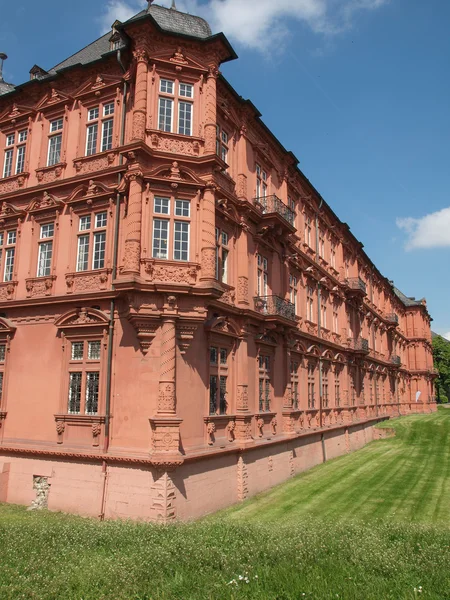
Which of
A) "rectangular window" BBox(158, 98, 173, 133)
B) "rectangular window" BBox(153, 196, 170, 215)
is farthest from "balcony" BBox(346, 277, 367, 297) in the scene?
"rectangular window" BBox(153, 196, 170, 215)

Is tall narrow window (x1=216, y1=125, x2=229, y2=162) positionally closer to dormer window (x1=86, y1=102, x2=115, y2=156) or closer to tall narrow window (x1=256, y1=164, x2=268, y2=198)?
tall narrow window (x1=256, y1=164, x2=268, y2=198)

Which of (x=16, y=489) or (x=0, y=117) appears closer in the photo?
(x=16, y=489)

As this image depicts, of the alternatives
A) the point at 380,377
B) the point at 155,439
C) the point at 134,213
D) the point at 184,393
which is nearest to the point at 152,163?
the point at 134,213

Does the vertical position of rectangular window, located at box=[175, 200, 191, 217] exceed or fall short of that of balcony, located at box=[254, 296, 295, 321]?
it exceeds it

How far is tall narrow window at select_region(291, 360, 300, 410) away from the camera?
25928mm

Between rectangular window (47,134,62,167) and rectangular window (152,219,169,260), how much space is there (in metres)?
6.35

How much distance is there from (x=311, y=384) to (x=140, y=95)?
18.7 m

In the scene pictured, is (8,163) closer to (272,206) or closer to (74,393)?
(74,393)

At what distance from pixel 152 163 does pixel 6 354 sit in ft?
31.0

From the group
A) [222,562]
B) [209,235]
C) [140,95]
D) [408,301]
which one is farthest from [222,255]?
[408,301]

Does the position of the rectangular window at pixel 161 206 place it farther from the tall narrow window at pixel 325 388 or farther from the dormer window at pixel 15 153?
the tall narrow window at pixel 325 388

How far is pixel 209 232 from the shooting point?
17.0 m

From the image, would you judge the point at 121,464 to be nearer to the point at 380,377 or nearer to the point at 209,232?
the point at 209,232

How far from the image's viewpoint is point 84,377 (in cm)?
1730
